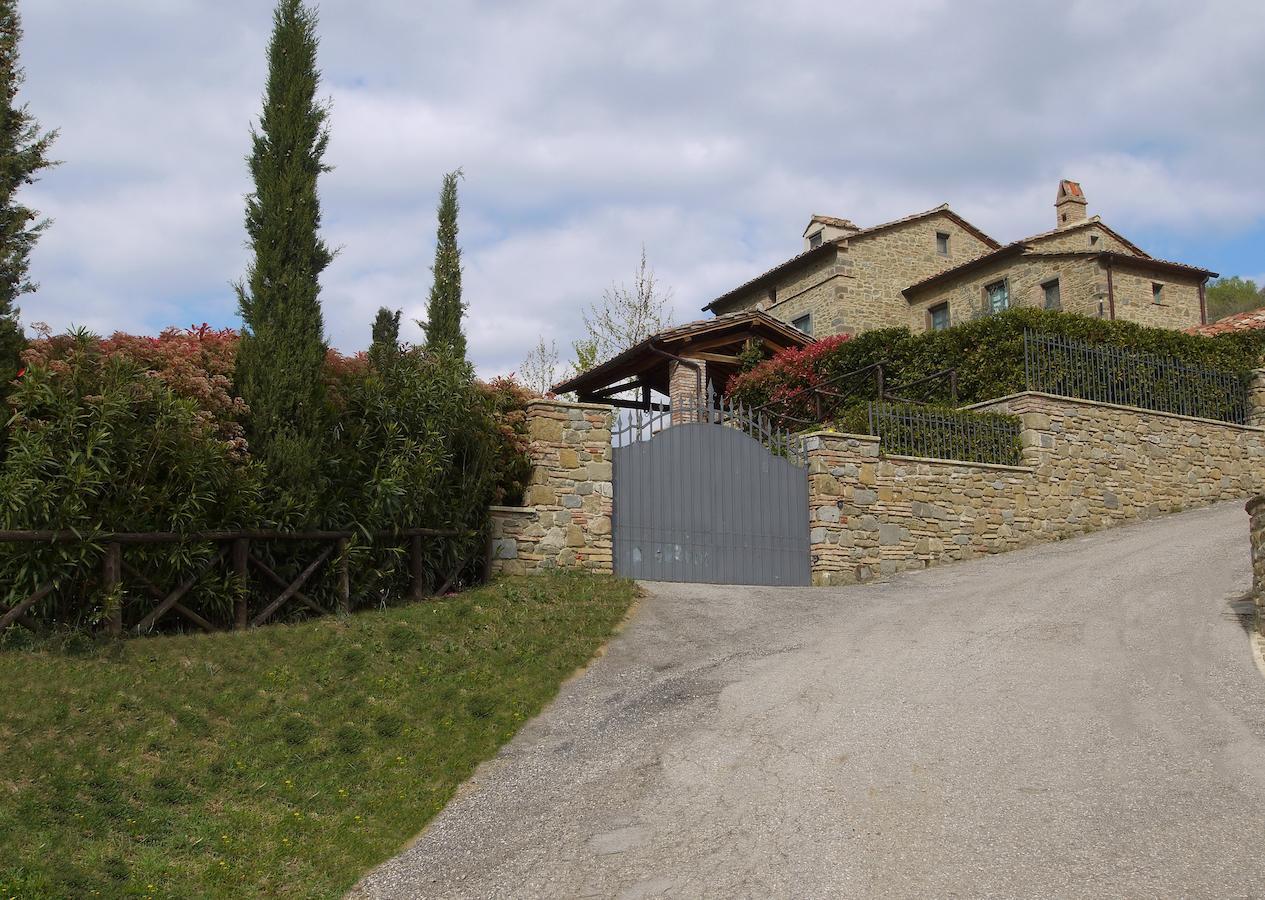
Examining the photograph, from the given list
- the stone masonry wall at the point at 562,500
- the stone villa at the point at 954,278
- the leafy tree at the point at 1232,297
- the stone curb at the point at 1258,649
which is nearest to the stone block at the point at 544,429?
the stone masonry wall at the point at 562,500

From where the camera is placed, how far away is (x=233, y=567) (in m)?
10.0

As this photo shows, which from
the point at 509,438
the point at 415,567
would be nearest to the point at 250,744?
the point at 415,567

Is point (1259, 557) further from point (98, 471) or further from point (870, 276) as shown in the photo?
point (870, 276)

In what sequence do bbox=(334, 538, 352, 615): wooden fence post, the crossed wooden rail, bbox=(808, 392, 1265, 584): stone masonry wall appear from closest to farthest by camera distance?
the crossed wooden rail → bbox=(334, 538, 352, 615): wooden fence post → bbox=(808, 392, 1265, 584): stone masonry wall

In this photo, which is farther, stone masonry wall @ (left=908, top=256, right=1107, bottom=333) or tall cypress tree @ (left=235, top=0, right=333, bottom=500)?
stone masonry wall @ (left=908, top=256, right=1107, bottom=333)

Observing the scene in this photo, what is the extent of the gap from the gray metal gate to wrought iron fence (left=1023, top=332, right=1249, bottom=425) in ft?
18.2

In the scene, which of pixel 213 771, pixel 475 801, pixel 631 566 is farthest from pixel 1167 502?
pixel 213 771

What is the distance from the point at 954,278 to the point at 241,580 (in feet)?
82.7

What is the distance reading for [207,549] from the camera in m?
9.64

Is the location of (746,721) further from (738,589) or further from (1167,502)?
(1167,502)

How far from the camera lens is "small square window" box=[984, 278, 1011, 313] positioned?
2955 centimetres

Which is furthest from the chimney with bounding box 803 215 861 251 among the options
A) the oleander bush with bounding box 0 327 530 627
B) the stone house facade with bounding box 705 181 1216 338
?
the oleander bush with bounding box 0 327 530 627

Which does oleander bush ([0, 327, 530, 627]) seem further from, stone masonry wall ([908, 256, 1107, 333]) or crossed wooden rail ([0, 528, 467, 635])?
stone masonry wall ([908, 256, 1107, 333])

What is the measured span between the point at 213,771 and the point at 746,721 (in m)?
3.89
